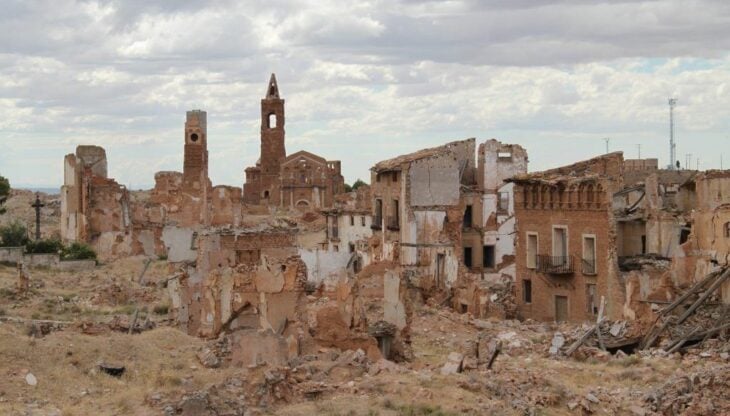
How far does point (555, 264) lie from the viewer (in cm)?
4188

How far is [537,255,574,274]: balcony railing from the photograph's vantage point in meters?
41.2

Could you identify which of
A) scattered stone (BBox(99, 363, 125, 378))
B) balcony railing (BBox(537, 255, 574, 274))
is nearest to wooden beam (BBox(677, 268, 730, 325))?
balcony railing (BBox(537, 255, 574, 274))

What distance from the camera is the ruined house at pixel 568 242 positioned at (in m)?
39.9

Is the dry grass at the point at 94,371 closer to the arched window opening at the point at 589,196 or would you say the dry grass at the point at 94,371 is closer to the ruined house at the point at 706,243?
the ruined house at the point at 706,243

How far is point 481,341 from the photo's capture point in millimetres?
32156

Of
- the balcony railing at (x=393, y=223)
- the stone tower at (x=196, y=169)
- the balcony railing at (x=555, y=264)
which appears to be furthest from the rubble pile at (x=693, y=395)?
the stone tower at (x=196, y=169)

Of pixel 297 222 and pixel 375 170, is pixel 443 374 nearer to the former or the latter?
pixel 375 170

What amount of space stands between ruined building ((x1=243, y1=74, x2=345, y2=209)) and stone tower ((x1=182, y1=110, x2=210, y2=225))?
21.7 meters

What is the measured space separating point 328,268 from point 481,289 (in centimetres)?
727

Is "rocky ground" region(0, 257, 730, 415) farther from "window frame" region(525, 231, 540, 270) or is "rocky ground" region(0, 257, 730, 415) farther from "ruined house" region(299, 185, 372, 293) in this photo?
"ruined house" region(299, 185, 372, 293)

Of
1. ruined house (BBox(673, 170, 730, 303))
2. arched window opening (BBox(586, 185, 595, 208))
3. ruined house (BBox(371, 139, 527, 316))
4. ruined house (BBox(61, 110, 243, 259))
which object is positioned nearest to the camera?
ruined house (BBox(673, 170, 730, 303))

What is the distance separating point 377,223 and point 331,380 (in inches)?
1091

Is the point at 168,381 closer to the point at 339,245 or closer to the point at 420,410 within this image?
the point at 420,410

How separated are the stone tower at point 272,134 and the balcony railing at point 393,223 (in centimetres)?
4574
